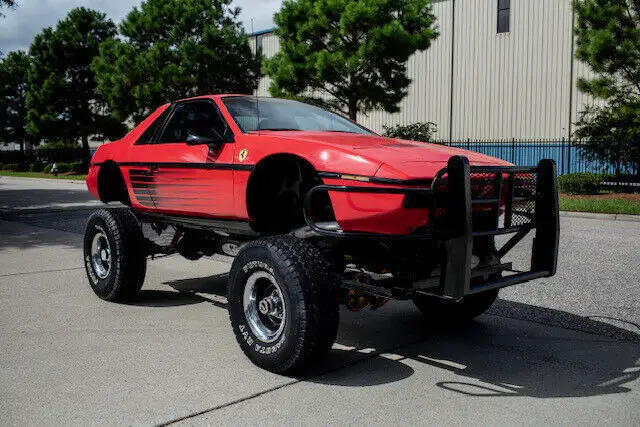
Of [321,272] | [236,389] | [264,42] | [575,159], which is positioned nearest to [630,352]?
[321,272]

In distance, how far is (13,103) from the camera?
50.1m

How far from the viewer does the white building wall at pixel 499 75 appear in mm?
27328

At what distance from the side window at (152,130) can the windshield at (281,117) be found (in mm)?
843

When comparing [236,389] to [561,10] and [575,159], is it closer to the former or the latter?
[575,159]

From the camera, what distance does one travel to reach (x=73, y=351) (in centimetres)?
423

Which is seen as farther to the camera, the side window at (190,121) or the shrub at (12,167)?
the shrub at (12,167)

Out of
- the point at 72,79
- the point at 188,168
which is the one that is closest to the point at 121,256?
the point at 188,168

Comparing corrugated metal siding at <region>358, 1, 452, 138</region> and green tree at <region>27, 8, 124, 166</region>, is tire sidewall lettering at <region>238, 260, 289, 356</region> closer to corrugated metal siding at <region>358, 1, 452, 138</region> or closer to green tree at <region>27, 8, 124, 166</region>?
corrugated metal siding at <region>358, 1, 452, 138</region>

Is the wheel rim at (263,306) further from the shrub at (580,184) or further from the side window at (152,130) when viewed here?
the shrub at (580,184)

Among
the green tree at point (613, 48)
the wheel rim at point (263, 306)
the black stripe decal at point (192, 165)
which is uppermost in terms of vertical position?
the green tree at point (613, 48)

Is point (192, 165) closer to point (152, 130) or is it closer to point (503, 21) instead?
point (152, 130)

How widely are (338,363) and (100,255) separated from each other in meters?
2.89

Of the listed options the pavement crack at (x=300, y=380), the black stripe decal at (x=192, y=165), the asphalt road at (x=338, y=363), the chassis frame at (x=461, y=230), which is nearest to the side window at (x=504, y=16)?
the asphalt road at (x=338, y=363)

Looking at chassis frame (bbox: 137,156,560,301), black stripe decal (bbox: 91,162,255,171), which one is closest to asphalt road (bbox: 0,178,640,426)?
chassis frame (bbox: 137,156,560,301)
